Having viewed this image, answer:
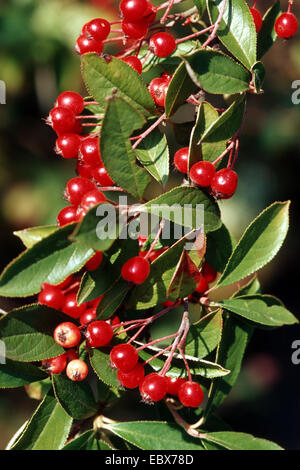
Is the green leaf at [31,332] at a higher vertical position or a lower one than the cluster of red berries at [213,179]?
lower

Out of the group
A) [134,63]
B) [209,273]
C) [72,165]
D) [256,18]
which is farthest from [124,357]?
[72,165]

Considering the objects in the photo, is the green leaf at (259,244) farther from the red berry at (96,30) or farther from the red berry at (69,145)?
the red berry at (96,30)

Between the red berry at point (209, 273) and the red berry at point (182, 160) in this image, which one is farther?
the red berry at point (209, 273)

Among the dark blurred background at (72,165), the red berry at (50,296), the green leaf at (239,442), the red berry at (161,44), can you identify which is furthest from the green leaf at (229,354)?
the dark blurred background at (72,165)

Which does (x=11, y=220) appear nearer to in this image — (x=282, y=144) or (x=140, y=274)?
(x=282, y=144)

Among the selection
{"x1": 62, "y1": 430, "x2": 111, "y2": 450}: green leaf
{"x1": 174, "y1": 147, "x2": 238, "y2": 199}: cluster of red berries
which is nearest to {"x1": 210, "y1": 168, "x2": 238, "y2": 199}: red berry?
{"x1": 174, "y1": 147, "x2": 238, "y2": 199}: cluster of red berries

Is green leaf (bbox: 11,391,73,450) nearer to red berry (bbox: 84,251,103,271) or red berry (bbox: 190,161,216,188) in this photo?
red berry (bbox: 84,251,103,271)
